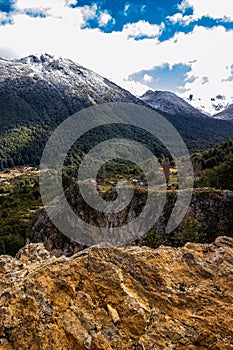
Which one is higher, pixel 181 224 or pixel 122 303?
pixel 122 303

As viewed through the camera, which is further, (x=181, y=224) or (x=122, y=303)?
(x=181, y=224)

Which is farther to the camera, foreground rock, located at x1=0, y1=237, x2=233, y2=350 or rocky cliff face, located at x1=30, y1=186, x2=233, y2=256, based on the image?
rocky cliff face, located at x1=30, y1=186, x2=233, y2=256

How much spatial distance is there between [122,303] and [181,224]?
2562 cm

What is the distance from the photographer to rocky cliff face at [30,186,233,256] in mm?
31156

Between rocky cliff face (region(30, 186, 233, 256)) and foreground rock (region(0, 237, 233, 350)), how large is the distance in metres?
19.4

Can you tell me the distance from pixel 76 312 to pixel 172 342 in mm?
2624

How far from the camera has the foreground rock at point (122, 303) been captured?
796 cm

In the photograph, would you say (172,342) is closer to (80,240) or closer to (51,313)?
(51,313)

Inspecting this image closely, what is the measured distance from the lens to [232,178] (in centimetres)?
5138

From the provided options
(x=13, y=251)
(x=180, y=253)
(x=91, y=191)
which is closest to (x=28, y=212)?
(x=13, y=251)

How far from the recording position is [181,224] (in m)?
33.6

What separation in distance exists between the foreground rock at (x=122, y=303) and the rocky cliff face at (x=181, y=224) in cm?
1941

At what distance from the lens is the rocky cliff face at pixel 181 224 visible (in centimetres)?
3116

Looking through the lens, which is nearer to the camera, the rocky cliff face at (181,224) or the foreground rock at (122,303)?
the foreground rock at (122,303)
